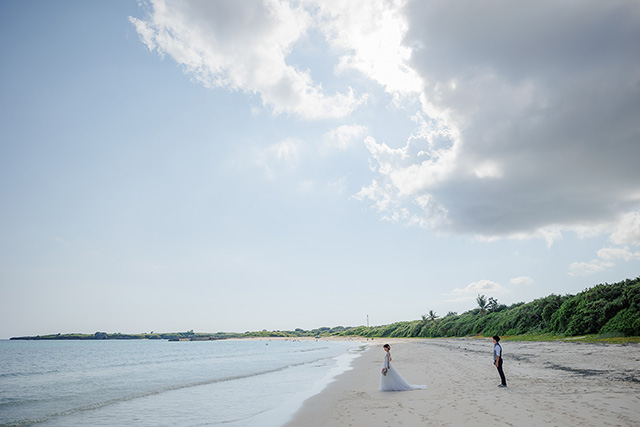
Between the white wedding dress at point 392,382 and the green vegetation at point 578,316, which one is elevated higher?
the green vegetation at point 578,316

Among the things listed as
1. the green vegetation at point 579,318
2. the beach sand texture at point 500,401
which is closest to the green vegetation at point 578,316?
the green vegetation at point 579,318

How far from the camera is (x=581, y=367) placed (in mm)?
19625

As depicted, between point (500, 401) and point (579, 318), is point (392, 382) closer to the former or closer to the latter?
point (500, 401)

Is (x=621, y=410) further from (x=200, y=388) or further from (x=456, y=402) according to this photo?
(x=200, y=388)

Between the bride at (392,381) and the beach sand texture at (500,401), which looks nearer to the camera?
the beach sand texture at (500,401)

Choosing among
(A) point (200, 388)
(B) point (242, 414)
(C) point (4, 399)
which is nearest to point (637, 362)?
(B) point (242, 414)

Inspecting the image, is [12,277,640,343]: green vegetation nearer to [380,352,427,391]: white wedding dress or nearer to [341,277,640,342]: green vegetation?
[341,277,640,342]: green vegetation

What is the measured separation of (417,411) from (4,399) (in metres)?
28.0

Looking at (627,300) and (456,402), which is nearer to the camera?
(456,402)

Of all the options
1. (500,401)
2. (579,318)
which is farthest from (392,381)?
(579,318)

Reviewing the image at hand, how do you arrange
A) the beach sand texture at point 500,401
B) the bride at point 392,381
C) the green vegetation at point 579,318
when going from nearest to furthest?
the beach sand texture at point 500,401, the bride at point 392,381, the green vegetation at point 579,318

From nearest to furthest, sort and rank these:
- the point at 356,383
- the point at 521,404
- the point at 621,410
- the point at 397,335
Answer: the point at 621,410, the point at 521,404, the point at 356,383, the point at 397,335

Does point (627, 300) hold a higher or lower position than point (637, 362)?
higher

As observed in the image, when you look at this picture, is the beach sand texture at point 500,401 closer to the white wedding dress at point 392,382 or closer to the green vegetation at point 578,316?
the white wedding dress at point 392,382
